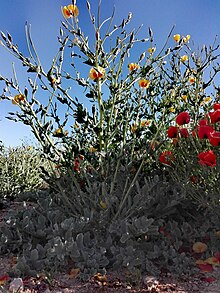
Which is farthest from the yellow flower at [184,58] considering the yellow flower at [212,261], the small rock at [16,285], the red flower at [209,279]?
the small rock at [16,285]

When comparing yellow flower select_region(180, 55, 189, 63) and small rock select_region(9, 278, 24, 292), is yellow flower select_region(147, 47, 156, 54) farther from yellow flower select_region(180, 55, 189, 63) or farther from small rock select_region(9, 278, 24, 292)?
small rock select_region(9, 278, 24, 292)

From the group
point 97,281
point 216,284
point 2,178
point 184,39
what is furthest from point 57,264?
point 2,178

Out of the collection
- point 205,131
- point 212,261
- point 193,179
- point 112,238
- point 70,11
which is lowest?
point 212,261

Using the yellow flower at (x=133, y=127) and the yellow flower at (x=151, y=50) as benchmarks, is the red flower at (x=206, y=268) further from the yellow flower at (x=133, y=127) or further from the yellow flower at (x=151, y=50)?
the yellow flower at (x=151, y=50)

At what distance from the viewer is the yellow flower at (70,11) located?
353 centimetres

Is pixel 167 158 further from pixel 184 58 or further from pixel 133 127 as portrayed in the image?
pixel 184 58

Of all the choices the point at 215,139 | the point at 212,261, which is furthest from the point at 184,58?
the point at 212,261

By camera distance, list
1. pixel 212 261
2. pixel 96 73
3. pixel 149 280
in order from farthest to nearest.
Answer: pixel 96 73 → pixel 212 261 → pixel 149 280

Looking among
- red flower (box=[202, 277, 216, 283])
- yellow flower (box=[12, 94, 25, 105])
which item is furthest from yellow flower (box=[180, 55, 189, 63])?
red flower (box=[202, 277, 216, 283])

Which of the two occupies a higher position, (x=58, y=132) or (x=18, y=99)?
(x=18, y=99)

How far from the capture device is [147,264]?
2.85 meters

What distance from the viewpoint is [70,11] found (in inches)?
140

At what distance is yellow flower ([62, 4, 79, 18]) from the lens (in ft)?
11.6

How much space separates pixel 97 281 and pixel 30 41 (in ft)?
7.40
